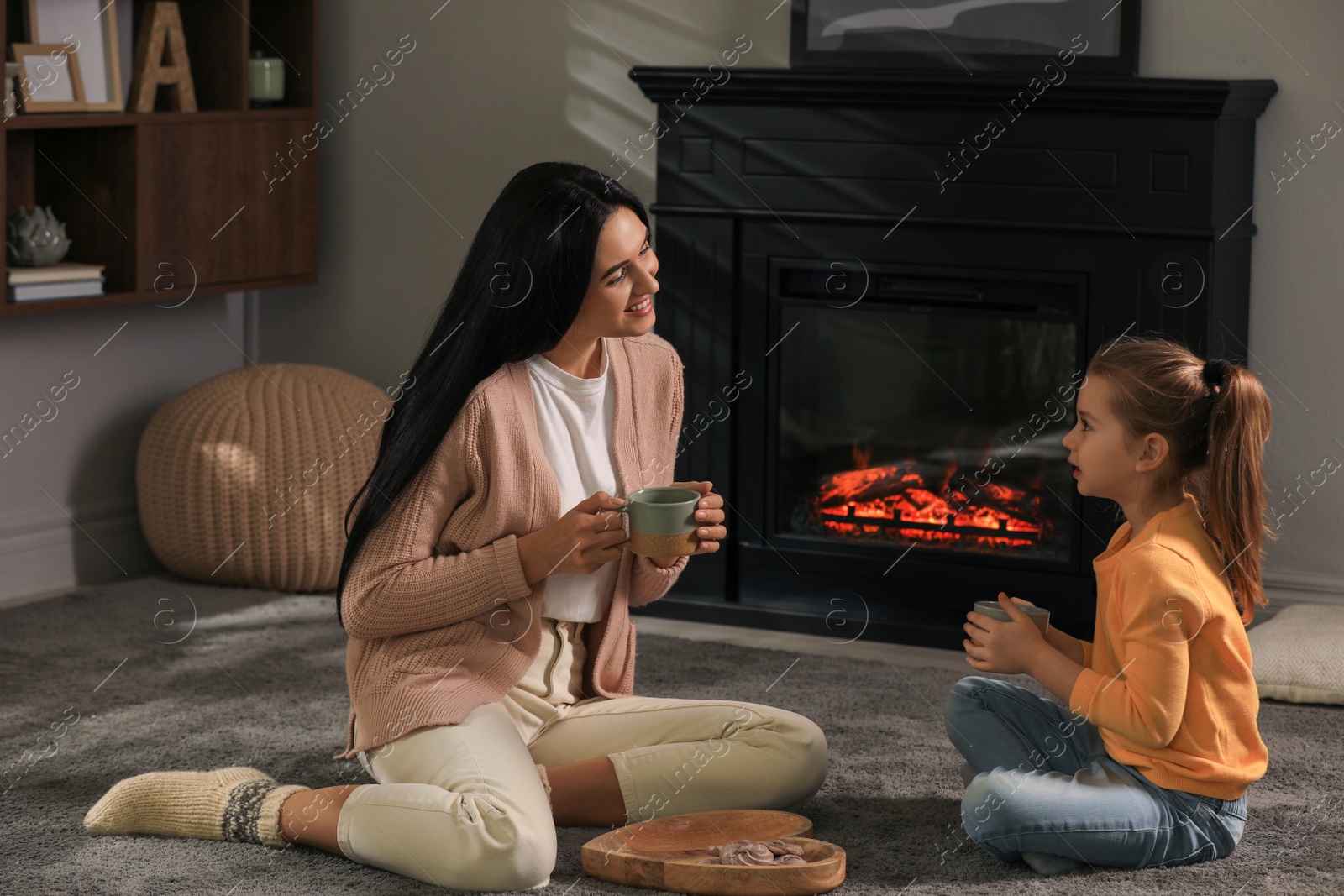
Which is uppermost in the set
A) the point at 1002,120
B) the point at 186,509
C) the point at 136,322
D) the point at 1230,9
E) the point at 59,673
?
the point at 1230,9

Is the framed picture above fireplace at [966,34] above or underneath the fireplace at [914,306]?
above

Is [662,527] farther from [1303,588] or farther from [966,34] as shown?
[1303,588]

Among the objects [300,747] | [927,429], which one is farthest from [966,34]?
[300,747]

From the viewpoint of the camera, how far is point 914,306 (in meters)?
3.59

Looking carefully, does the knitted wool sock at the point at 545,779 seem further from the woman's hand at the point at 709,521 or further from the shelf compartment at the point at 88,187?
the shelf compartment at the point at 88,187

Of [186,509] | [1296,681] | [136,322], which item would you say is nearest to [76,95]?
[136,322]

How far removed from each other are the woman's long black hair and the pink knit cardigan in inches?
0.9

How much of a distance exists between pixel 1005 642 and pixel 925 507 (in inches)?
61.8

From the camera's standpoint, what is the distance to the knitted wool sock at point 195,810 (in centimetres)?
225

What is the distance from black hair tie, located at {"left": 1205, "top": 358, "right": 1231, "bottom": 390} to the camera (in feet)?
6.70

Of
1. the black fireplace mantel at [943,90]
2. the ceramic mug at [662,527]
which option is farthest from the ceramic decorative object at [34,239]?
the ceramic mug at [662,527]

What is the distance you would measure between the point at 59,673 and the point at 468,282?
1515 mm

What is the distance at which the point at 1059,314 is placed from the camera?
345cm

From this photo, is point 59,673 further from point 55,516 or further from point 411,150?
point 411,150
